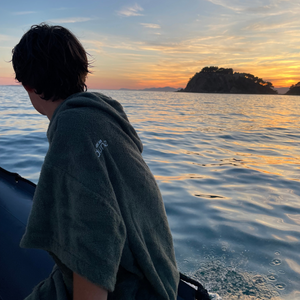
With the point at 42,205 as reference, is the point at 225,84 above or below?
above

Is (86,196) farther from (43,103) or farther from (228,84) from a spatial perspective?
(228,84)

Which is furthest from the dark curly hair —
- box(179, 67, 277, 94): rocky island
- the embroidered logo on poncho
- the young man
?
box(179, 67, 277, 94): rocky island

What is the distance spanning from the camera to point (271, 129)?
11844mm

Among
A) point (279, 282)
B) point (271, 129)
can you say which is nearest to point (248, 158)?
point (279, 282)

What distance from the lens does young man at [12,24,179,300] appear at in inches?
32.9

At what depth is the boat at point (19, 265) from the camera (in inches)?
57.0

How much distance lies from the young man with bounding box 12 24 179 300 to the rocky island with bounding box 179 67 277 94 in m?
113

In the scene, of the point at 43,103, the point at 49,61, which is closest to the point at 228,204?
the point at 43,103

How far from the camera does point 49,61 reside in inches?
40.9

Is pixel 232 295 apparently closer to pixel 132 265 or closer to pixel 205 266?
pixel 205 266

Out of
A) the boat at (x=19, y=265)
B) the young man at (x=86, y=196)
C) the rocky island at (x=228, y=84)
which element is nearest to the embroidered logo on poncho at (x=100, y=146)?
the young man at (x=86, y=196)

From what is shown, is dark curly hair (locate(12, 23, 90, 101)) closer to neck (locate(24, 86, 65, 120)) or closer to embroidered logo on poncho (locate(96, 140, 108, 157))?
neck (locate(24, 86, 65, 120))

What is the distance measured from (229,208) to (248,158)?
3196mm

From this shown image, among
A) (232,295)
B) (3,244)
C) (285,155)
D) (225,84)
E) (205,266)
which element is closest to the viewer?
(3,244)
